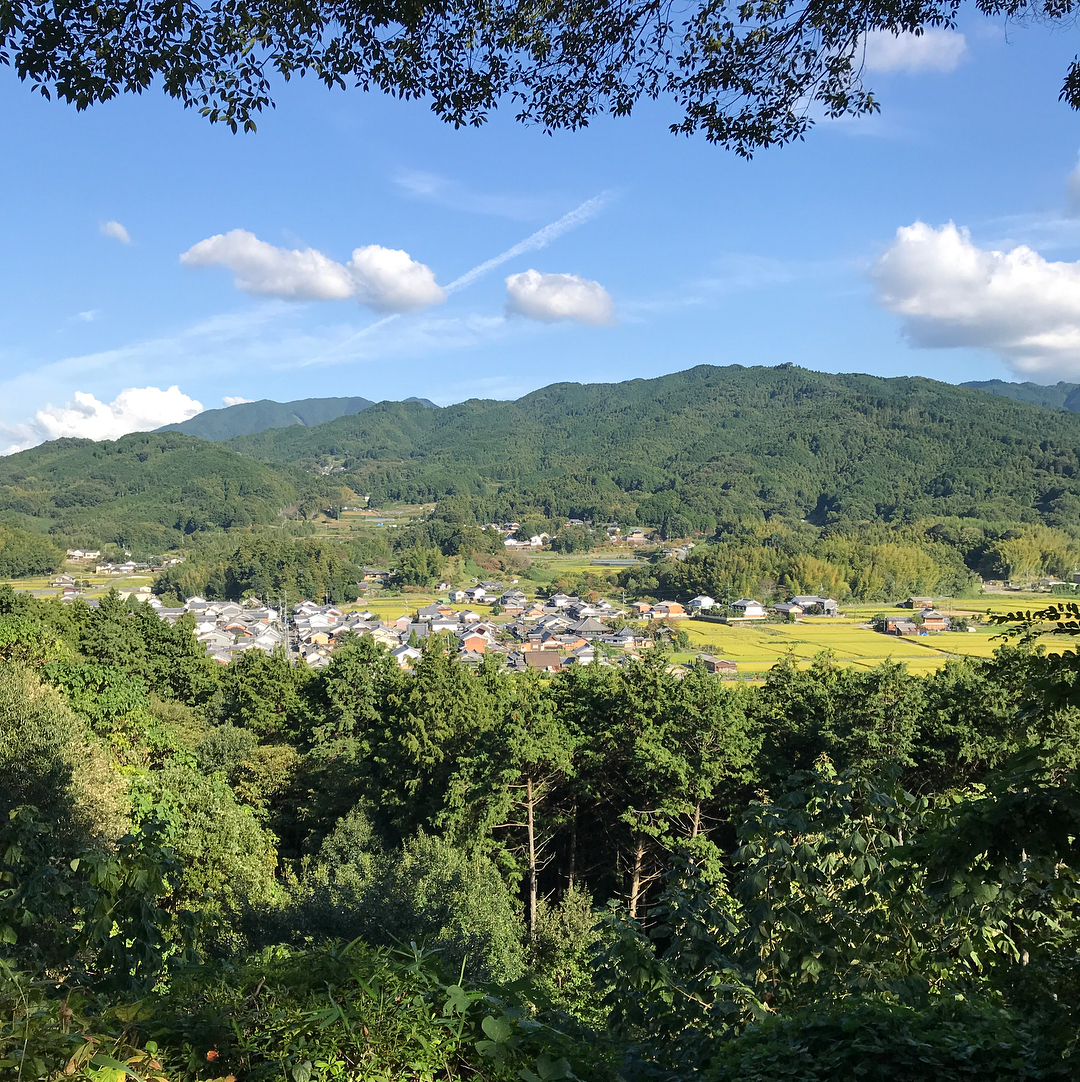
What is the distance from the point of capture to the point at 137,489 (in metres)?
113

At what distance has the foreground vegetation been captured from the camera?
6.65 ft

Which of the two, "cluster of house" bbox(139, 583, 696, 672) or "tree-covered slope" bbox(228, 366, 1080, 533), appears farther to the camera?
"tree-covered slope" bbox(228, 366, 1080, 533)

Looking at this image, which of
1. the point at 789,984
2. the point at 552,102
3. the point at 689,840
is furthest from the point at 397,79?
the point at 689,840

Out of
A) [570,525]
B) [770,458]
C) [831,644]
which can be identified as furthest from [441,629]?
[770,458]

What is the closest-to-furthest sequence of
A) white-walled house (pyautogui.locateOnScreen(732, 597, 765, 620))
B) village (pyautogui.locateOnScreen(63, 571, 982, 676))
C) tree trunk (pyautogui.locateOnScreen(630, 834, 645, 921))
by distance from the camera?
tree trunk (pyautogui.locateOnScreen(630, 834, 645, 921)) < village (pyautogui.locateOnScreen(63, 571, 982, 676)) < white-walled house (pyautogui.locateOnScreen(732, 597, 765, 620))

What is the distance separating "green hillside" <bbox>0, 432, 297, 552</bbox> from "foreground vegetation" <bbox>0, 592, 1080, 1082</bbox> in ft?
280

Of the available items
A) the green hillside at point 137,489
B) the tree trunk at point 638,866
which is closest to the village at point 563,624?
the tree trunk at point 638,866

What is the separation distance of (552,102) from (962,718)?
9.84m

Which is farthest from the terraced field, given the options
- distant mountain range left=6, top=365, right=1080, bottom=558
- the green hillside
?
the green hillside

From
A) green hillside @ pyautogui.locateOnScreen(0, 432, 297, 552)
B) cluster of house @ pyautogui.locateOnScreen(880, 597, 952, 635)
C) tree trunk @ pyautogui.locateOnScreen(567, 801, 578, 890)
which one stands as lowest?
cluster of house @ pyautogui.locateOnScreen(880, 597, 952, 635)

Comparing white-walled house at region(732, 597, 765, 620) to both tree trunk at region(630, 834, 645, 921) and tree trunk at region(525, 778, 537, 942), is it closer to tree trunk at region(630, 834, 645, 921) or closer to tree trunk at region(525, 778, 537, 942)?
tree trunk at region(630, 834, 645, 921)

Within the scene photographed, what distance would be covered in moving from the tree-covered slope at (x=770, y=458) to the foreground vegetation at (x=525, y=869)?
81001 mm

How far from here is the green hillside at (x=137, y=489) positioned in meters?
93.0

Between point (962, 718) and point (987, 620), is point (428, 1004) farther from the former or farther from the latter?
point (962, 718)
